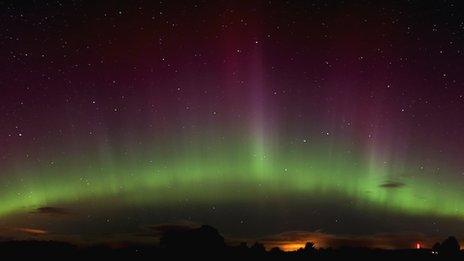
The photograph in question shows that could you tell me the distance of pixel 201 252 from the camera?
59.7 metres

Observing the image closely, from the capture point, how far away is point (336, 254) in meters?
59.2

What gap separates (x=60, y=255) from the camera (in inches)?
2255

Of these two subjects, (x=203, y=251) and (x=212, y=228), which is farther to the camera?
(x=212, y=228)

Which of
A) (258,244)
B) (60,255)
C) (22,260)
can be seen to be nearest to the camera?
(22,260)

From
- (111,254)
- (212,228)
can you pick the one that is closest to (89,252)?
(111,254)

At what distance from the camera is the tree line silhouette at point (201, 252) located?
187 ft

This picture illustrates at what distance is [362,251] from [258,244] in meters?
11.5

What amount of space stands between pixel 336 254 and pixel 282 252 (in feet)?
17.8

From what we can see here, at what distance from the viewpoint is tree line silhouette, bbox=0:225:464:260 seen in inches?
2246

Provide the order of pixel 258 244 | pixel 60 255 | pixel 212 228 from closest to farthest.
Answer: pixel 60 255 < pixel 258 244 < pixel 212 228

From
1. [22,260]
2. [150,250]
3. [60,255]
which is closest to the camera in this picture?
[22,260]

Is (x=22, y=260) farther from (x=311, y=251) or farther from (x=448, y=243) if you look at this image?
(x=448, y=243)

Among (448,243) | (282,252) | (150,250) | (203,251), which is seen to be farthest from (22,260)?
(448,243)

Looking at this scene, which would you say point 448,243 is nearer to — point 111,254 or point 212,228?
point 212,228
